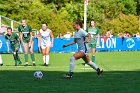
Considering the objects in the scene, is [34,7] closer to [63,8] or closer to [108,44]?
[63,8]

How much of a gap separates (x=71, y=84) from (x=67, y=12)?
5697 centimetres

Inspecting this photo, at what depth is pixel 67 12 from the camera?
72.7m

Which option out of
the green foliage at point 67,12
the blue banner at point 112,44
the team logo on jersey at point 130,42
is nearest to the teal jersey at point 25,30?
the blue banner at point 112,44

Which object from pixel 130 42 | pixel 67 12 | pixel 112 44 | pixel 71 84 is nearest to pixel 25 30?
pixel 71 84

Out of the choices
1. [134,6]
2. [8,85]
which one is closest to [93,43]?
[8,85]

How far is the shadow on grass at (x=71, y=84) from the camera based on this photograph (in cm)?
1423

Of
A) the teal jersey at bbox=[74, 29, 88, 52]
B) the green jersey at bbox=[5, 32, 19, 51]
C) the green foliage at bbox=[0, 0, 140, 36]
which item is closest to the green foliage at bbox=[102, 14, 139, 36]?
the green foliage at bbox=[0, 0, 140, 36]

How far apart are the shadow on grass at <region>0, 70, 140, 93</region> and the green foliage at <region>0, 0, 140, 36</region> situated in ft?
127

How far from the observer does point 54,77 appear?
18.4 metres

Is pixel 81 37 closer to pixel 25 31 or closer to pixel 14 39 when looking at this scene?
pixel 25 31

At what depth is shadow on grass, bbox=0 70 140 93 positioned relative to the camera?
14.2 metres

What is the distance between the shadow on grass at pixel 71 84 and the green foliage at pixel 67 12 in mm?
38828

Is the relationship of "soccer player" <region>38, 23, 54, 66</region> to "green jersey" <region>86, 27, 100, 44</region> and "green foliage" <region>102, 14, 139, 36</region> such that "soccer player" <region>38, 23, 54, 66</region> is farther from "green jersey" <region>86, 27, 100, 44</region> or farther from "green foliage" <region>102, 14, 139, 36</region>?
"green foliage" <region>102, 14, 139, 36</region>

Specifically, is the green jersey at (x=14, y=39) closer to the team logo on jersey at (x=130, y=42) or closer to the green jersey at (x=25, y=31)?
the green jersey at (x=25, y=31)
